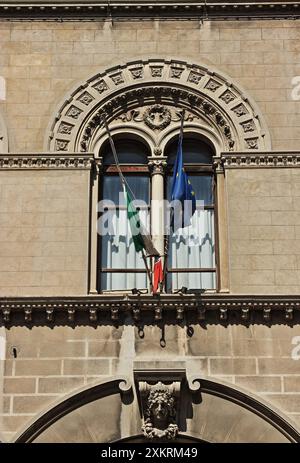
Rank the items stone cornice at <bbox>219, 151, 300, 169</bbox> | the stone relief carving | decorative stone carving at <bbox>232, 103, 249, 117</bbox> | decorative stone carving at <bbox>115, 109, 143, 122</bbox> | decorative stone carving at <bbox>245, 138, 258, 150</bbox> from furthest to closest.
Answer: decorative stone carving at <bbox>115, 109, 143, 122</bbox>
decorative stone carving at <bbox>232, 103, 249, 117</bbox>
decorative stone carving at <bbox>245, 138, 258, 150</bbox>
stone cornice at <bbox>219, 151, 300, 169</bbox>
the stone relief carving

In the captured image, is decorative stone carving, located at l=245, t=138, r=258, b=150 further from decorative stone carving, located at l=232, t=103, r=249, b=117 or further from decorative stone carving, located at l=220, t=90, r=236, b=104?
decorative stone carving, located at l=220, t=90, r=236, b=104

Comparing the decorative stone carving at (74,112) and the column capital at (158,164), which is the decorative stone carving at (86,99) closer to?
the decorative stone carving at (74,112)

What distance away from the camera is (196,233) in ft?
62.5

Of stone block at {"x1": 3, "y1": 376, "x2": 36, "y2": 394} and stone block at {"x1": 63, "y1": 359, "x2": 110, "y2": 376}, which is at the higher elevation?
stone block at {"x1": 63, "y1": 359, "x2": 110, "y2": 376}

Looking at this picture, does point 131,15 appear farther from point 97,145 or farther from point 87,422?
point 87,422

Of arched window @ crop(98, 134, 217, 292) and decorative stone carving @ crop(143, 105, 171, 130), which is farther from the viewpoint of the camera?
decorative stone carving @ crop(143, 105, 171, 130)

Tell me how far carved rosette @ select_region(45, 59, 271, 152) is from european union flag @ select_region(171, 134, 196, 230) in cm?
130

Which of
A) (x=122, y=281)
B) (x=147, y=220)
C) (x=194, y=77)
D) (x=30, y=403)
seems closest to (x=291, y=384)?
(x=122, y=281)

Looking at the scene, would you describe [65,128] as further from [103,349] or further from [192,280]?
[103,349]

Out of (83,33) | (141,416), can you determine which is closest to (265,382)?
(141,416)

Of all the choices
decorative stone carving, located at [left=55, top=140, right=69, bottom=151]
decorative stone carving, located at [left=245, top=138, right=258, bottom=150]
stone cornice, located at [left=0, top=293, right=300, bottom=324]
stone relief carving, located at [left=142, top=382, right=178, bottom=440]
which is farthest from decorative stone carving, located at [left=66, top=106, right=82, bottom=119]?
stone relief carving, located at [left=142, top=382, right=178, bottom=440]

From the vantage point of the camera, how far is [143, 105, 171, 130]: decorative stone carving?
19594 mm

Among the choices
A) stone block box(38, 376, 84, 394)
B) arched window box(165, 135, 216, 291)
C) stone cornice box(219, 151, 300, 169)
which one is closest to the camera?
stone block box(38, 376, 84, 394)

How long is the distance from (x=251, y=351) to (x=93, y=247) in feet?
11.8
